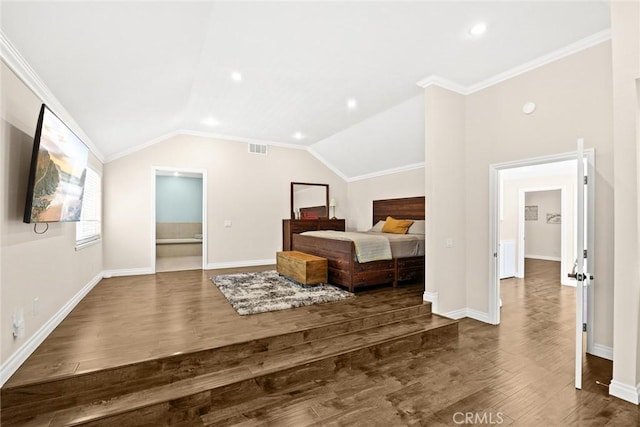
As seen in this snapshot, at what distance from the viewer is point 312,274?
433cm

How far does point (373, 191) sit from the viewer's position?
699 cm

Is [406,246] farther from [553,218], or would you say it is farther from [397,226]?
[553,218]

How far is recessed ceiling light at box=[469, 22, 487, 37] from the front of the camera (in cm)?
264

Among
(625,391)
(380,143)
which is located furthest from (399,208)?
(625,391)

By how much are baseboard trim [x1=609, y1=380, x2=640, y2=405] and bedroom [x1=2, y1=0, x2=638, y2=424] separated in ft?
0.16

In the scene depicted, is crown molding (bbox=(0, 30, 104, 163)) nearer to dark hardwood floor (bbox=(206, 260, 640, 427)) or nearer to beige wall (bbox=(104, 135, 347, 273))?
beige wall (bbox=(104, 135, 347, 273))

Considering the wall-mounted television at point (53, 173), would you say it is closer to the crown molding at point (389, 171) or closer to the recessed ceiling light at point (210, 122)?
the recessed ceiling light at point (210, 122)

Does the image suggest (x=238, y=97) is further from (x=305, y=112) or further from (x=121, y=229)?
(x=121, y=229)

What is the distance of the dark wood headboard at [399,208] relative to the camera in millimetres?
5785

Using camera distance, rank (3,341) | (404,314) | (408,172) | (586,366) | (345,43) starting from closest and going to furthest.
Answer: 1. (3,341)
2. (586,366)
3. (345,43)
4. (404,314)
5. (408,172)

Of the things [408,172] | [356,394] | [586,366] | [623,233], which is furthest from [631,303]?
[408,172]

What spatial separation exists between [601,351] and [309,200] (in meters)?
5.51

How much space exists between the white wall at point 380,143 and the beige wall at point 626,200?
7.24ft

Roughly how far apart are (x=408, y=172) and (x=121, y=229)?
559 centimetres
